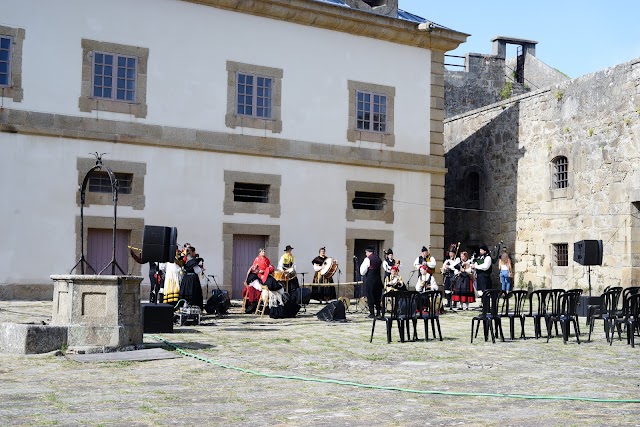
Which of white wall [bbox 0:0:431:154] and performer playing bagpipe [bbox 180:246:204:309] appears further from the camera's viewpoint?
white wall [bbox 0:0:431:154]

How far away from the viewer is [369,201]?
22.1 m

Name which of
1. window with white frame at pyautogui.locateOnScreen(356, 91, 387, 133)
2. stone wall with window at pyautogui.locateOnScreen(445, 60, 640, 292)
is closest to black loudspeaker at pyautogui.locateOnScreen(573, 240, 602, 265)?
stone wall with window at pyautogui.locateOnScreen(445, 60, 640, 292)

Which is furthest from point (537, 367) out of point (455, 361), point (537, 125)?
point (537, 125)

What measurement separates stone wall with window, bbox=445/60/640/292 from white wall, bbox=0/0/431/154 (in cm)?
293

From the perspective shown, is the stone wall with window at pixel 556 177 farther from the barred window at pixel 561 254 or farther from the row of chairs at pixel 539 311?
the row of chairs at pixel 539 311

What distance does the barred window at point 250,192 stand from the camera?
20.3 m

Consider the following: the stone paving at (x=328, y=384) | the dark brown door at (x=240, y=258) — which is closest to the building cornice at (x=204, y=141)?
the dark brown door at (x=240, y=258)

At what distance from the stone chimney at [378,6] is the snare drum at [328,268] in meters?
6.76

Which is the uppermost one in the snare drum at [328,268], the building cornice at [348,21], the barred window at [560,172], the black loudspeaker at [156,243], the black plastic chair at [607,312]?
the building cornice at [348,21]

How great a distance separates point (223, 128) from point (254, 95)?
1.14m

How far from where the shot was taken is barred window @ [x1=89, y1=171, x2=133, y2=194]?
1875 cm

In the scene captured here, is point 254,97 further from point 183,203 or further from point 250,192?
point 183,203

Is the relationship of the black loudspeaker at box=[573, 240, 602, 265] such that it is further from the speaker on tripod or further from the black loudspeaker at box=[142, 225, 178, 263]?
the black loudspeaker at box=[142, 225, 178, 263]

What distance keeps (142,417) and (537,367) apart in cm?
454
